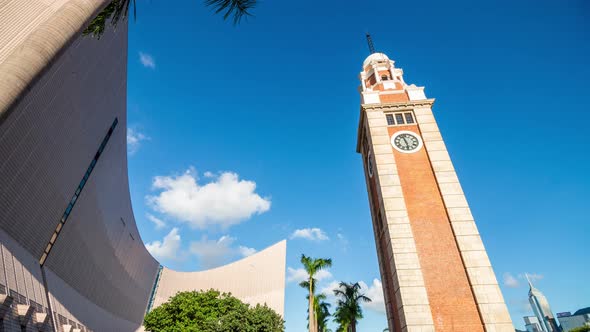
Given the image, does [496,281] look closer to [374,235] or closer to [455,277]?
[455,277]

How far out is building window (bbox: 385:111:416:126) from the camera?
23.6 meters

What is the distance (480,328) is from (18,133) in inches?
901

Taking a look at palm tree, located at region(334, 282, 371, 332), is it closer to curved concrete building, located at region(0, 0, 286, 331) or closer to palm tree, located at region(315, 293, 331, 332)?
palm tree, located at region(315, 293, 331, 332)

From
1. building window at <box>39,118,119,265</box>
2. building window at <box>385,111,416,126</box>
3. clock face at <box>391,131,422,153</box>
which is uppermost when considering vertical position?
building window at <box>385,111,416,126</box>

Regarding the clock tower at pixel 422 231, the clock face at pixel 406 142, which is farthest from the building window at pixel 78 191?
the clock face at pixel 406 142

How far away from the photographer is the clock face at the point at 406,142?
22120 mm

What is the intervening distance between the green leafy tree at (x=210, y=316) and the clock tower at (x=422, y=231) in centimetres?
914

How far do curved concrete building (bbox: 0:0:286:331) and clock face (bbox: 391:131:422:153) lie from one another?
19.8m

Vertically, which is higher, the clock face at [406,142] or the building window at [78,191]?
→ the clock face at [406,142]

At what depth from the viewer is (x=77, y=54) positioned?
53.0 feet

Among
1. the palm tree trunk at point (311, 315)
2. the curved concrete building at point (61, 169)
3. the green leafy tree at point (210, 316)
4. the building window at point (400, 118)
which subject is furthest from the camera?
the palm tree trunk at point (311, 315)

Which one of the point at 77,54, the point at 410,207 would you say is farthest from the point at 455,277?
the point at 77,54

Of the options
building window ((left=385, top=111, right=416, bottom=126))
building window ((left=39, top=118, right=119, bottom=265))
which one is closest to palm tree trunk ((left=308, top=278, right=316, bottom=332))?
building window ((left=385, top=111, right=416, bottom=126))

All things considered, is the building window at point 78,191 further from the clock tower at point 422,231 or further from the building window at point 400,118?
the building window at point 400,118
